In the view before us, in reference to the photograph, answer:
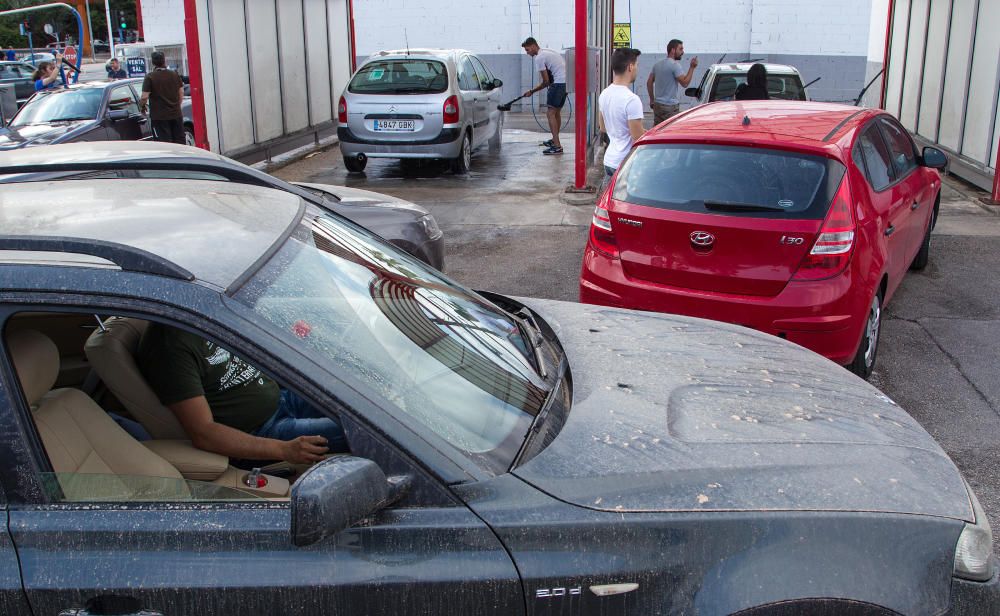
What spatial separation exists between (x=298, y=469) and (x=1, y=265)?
862 mm

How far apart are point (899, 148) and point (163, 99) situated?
967cm

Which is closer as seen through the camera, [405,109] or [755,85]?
[755,85]

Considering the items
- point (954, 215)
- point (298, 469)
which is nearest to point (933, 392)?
point (298, 469)

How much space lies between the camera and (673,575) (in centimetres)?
197

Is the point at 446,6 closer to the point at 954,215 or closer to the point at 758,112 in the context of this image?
the point at 954,215

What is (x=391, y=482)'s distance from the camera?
6.49 feet

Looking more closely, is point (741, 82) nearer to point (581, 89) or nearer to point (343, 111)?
point (581, 89)

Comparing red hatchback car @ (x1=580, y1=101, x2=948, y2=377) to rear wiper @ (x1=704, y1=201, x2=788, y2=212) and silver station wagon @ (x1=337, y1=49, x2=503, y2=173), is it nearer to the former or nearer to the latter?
rear wiper @ (x1=704, y1=201, x2=788, y2=212)

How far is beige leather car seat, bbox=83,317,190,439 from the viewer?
99.7 inches

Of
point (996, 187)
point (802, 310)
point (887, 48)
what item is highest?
point (887, 48)

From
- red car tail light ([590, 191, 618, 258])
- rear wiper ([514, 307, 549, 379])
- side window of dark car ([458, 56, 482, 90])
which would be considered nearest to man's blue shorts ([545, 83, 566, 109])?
side window of dark car ([458, 56, 482, 90])

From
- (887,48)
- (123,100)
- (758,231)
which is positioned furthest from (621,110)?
(887,48)

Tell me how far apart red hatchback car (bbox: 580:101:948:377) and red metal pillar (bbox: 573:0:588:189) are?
17.8ft

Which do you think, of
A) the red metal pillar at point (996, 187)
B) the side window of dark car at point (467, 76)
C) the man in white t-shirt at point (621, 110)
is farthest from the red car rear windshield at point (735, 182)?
the side window of dark car at point (467, 76)
